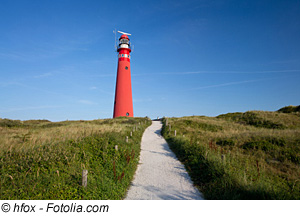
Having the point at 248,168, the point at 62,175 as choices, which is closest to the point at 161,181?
the point at 62,175

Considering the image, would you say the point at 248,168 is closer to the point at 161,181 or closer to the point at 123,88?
the point at 161,181

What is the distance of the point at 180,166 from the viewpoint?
8648mm

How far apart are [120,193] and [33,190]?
97.9 inches

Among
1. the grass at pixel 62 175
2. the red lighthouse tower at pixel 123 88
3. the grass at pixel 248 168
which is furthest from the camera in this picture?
the red lighthouse tower at pixel 123 88

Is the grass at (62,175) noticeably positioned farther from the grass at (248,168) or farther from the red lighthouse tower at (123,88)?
the red lighthouse tower at (123,88)

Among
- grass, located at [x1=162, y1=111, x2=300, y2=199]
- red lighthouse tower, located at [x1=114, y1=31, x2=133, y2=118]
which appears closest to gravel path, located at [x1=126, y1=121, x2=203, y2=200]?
grass, located at [x1=162, y1=111, x2=300, y2=199]

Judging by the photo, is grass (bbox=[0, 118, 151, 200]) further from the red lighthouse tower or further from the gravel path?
the red lighthouse tower

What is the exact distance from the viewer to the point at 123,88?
111 feet

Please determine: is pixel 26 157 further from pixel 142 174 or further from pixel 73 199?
pixel 142 174

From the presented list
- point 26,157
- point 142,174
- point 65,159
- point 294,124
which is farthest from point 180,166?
point 294,124

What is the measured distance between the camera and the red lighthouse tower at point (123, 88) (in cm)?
3372

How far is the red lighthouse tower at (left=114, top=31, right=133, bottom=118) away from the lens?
33719mm

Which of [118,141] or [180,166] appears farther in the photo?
[118,141]

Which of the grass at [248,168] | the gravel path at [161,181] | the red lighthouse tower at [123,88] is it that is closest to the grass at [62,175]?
the gravel path at [161,181]
